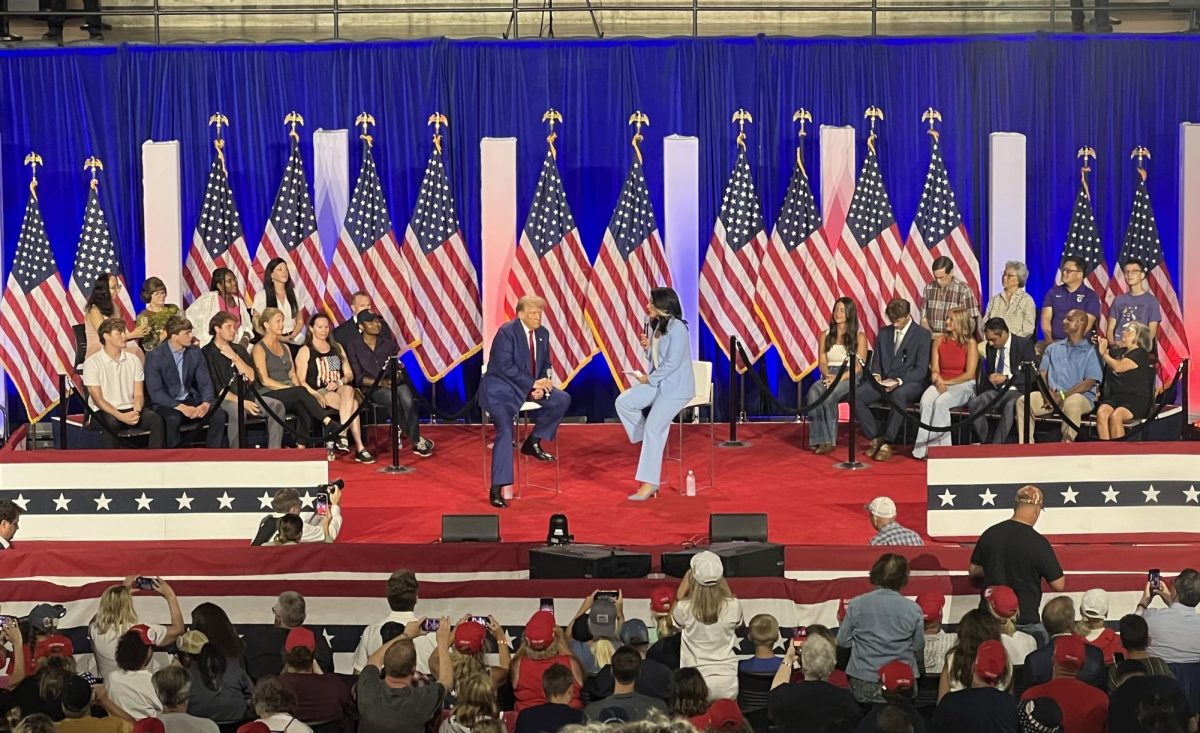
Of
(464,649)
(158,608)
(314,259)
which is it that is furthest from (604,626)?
(314,259)

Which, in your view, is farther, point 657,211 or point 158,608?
Answer: point 657,211

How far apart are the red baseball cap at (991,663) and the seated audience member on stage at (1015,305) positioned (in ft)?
26.1

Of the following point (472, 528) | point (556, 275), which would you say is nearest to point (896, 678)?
point (472, 528)

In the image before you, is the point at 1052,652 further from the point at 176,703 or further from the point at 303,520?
the point at 303,520

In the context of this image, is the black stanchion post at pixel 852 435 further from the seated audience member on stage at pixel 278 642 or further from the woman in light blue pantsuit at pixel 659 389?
the seated audience member on stage at pixel 278 642

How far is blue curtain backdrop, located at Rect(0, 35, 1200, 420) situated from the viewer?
16.8 m

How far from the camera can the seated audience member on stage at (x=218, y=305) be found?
1583 cm

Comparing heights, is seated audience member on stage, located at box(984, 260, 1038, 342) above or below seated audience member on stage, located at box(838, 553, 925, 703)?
above

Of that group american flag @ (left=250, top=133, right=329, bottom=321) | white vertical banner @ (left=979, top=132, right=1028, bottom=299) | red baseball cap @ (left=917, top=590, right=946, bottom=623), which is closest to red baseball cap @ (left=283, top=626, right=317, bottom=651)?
red baseball cap @ (left=917, top=590, right=946, bottom=623)

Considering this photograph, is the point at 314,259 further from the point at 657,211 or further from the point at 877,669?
the point at 877,669

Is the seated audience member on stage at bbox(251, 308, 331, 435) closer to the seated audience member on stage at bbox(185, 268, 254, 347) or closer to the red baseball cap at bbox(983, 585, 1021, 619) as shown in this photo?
the seated audience member on stage at bbox(185, 268, 254, 347)

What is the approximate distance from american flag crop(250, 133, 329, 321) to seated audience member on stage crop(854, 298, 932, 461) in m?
5.22

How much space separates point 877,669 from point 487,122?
932cm

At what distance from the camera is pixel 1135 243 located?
17.0 meters
